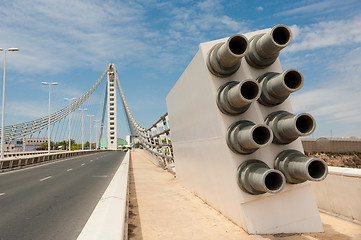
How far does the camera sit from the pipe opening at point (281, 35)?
5309 millimetres

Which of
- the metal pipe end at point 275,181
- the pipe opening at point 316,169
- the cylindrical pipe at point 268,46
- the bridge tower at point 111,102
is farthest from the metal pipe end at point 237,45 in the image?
the bridge tower at point 111,102

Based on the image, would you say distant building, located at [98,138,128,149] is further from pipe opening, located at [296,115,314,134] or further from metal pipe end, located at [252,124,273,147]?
→ pipe opening, located at [296,115,314,134]

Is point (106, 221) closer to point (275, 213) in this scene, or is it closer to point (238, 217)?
point (238, 217)

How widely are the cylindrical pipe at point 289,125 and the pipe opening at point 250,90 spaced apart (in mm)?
692

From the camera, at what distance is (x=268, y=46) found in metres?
5.58

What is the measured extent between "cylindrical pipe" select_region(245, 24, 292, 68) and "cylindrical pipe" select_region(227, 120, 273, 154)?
4.27 ft

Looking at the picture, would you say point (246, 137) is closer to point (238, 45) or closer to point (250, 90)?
point (250, 90)

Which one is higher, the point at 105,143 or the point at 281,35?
the point at 105,143

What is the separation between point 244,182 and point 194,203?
341 centimetres

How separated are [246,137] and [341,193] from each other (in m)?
2.92

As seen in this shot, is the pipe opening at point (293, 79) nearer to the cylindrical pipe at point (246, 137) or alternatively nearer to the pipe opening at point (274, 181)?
the cylindrical pipe at point (246, 137)

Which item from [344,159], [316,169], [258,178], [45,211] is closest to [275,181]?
[258,178]

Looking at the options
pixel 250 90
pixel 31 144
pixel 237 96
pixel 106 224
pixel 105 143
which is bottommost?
pixel 106 224

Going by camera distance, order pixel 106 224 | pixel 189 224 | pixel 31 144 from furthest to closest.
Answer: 1. pixel 31 144
2. pixel 189 224
3. pixel 106 224
